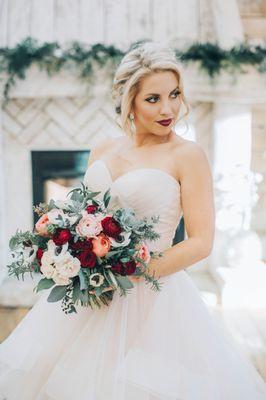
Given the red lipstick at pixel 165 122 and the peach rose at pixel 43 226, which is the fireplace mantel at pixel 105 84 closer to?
the red lipstick at pixel 165 122

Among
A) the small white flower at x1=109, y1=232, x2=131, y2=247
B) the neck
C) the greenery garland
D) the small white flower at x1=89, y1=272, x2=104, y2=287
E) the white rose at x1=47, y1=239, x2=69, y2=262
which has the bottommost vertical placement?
the small white flower at x1=89, y1=272, x2=104, y2=287

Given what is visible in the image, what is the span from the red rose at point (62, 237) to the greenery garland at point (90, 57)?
2.38m

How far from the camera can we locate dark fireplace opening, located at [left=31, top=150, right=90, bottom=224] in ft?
13.3

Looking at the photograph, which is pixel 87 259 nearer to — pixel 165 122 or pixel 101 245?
pixel 101 245

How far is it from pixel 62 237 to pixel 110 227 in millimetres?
Answer: 155

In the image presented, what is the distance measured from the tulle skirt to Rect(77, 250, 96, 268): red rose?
335 mm

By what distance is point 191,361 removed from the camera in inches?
62.2

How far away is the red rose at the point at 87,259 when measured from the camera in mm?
1323

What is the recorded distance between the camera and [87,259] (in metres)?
1.32

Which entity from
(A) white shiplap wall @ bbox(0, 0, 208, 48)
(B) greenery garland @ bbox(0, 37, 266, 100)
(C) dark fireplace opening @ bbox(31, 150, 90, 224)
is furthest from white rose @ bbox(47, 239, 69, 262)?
(A) white shiplap wall @ bbox(0, 0, 208, 48)

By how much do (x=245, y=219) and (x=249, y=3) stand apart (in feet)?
7.49

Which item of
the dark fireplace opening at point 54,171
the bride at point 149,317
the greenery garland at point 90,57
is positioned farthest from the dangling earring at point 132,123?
the dark fireplace opening at point 54,171

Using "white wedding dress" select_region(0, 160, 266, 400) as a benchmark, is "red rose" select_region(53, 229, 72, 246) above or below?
above

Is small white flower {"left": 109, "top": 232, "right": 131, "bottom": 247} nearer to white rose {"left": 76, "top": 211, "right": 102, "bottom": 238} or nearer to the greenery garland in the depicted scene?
white rose {"left": 76, "top": 211, "right": 102, "bottom": 238}
